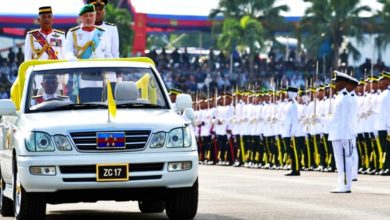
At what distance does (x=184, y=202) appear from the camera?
15125 millimetres

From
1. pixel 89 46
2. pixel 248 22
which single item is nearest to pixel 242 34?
pixel 248 22

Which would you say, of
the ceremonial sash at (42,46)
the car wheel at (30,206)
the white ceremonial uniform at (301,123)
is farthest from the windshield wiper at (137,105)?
the white ceremonial uniform at (301,123)

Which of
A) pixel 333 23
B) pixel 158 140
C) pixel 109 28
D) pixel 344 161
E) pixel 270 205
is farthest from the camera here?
pixel 333 23

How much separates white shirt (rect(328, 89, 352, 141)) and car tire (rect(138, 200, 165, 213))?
539 cm

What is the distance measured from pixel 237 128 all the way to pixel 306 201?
25445mm

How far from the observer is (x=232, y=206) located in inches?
698

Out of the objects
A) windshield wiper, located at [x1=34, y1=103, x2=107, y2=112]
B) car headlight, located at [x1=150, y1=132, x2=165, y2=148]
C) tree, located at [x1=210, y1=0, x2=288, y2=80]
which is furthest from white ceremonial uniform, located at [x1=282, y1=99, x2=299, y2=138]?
tree, located at [x1=210, y1=0, x2=288, y2=80]

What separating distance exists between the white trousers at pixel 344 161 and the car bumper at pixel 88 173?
7.01m

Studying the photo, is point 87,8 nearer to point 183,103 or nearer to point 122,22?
point 183,103

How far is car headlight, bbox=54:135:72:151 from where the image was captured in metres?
14.5

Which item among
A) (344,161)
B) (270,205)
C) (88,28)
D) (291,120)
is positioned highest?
(88,28)

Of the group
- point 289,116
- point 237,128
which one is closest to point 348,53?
point 237,128

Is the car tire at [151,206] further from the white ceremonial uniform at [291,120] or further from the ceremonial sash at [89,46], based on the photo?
the white ceremonial uniform at [291,120]

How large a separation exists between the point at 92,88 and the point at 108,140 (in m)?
1.28
